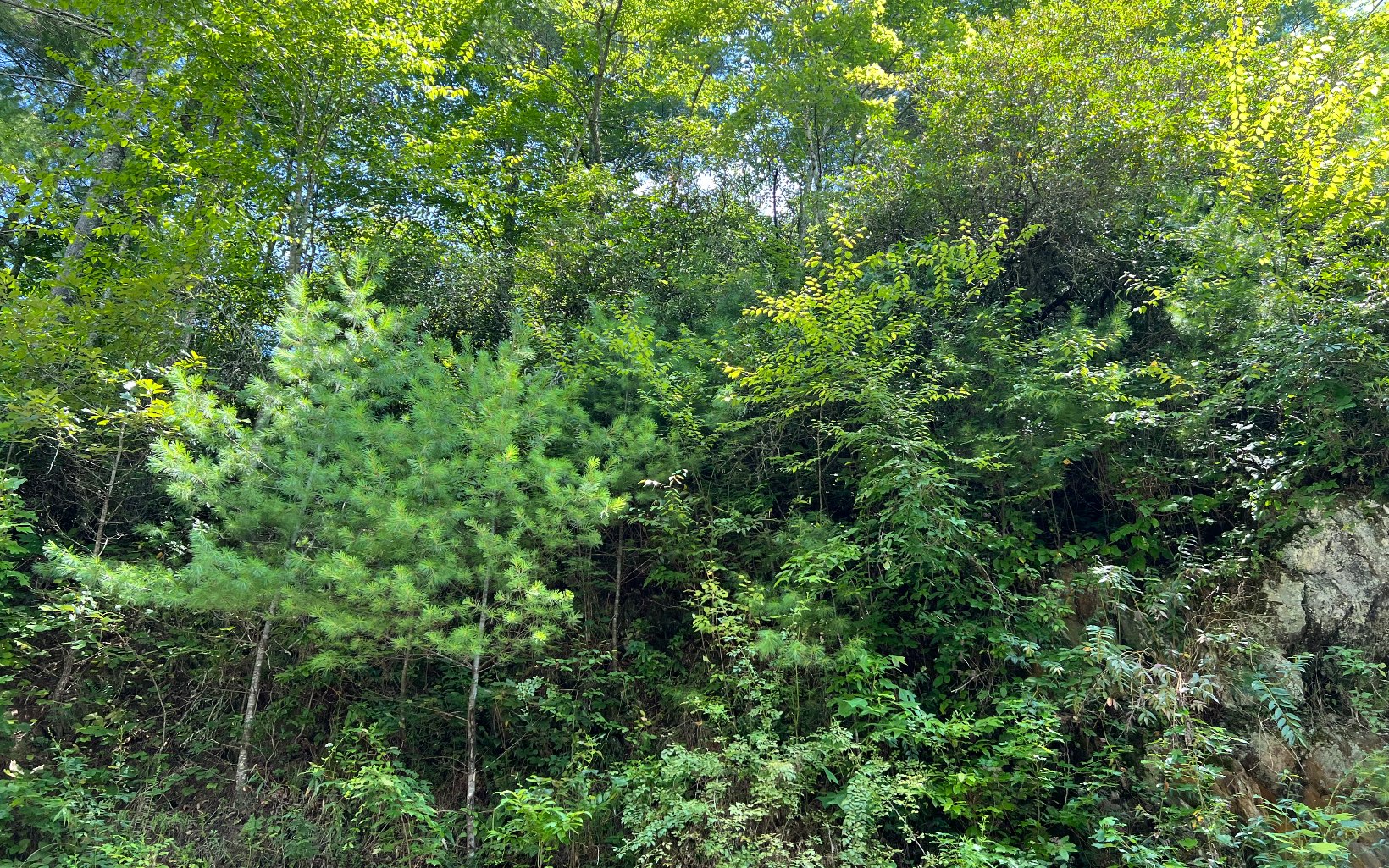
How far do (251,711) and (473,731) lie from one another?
5.54ft

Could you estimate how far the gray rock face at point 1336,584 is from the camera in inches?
173

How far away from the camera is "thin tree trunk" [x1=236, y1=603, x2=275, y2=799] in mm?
4934

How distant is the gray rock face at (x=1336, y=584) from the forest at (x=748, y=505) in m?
0.03

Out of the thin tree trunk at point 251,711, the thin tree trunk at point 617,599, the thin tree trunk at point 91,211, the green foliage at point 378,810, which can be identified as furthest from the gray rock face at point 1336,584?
the thin tree trunk at point 91,211

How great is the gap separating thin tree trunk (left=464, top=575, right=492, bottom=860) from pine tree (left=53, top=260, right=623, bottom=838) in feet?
0.05

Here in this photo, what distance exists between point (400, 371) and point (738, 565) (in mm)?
3352

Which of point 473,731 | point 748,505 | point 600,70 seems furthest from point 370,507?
point 600,70

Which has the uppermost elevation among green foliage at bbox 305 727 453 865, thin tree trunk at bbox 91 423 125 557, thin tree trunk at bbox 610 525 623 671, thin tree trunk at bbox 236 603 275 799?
thin tree trunk at bbox 91 423 125 557

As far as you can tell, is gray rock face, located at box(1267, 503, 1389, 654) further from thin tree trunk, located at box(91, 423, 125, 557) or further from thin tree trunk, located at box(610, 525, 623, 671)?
thin tree trunk, located at box(91, 423, 125, 557)

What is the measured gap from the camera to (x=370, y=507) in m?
4.69

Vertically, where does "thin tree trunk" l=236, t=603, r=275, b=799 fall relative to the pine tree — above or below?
below

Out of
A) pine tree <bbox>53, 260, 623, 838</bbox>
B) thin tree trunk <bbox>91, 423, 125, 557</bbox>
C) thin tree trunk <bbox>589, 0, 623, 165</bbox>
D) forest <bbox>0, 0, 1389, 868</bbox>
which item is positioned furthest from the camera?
thin tree trunk <bbox>589, 0, 623, 165</bbox>

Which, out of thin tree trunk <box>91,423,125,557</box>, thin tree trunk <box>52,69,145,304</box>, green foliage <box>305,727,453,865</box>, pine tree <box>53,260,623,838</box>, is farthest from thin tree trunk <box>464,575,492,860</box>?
thin tree trunk <box>52,69,145,304</box>

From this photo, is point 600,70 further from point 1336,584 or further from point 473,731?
point 1336,584
